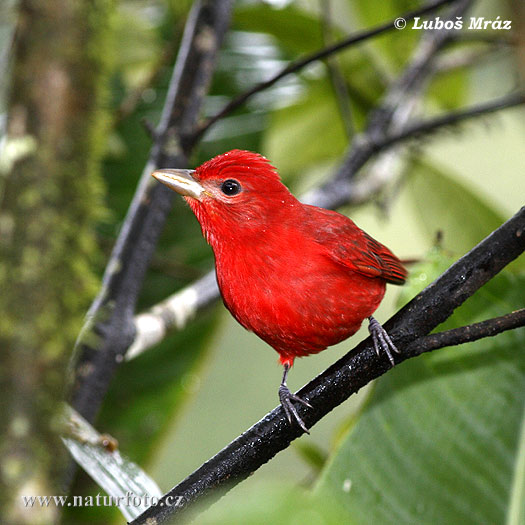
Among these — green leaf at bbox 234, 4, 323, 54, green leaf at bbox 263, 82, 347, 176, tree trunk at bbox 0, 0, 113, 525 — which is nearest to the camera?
tree trunk at bbox 0, 0, 113, 525

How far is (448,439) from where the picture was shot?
885mm

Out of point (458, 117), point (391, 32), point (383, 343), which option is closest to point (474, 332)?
point (383, 343)

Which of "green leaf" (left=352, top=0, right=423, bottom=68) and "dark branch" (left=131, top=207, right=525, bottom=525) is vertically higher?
"green leaf" (left=352, top=0, right=423, bottom=68)

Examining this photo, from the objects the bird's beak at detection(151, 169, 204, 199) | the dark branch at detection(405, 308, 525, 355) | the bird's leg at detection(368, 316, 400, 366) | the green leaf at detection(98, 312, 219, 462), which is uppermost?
the green leaf at detection(98, 312, 219, 462)

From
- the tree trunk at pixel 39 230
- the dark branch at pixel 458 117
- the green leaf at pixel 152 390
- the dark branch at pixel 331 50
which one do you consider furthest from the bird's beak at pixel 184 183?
the green leaf at pixel 152 390

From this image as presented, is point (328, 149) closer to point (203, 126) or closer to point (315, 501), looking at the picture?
point (203, 126)

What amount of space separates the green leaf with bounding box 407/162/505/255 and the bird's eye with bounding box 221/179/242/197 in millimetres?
507

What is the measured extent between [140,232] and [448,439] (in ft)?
2.07

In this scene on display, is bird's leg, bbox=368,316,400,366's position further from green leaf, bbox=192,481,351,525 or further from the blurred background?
green leaf, bbox=192,481,351,525

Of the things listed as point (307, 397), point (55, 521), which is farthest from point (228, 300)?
point (55, 521)

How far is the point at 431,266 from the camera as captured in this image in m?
0.85

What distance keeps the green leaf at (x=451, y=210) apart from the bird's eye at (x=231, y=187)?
0.51m

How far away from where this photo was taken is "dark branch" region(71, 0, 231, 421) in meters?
1.12

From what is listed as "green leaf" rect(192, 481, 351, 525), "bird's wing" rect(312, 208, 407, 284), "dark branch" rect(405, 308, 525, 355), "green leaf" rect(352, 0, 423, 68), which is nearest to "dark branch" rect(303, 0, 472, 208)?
"green leaf" rect(352, 0, 423, 68)
